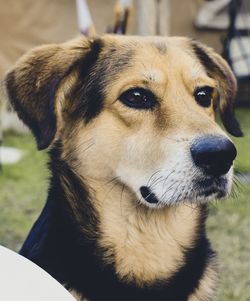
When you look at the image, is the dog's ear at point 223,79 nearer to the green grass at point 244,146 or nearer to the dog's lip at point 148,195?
the dog's lip at point 148,195

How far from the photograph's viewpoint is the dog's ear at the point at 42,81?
2555 millimetres

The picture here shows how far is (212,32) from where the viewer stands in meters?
8.23

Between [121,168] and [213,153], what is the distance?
0.42 metres

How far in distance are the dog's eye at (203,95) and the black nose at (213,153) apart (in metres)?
0.38

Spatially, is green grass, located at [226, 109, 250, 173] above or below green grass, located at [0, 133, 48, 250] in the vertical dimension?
below

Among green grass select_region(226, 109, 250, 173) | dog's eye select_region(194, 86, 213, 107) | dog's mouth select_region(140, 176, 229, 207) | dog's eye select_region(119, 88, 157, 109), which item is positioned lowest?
green grass select_region(226, 109, 250, 173)

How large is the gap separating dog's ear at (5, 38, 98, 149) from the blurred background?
5.1 inches

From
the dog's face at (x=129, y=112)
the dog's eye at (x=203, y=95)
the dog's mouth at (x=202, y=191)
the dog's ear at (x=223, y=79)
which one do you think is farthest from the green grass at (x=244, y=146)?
the dog's mouth at (x=202, y=191)

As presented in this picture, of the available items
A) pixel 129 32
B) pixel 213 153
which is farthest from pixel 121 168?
pixel 129 32

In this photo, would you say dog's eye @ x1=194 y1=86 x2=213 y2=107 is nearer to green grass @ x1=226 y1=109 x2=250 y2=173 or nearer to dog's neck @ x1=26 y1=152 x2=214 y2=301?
dog's neck @ x1=26 y1=152 x2=214 y2=301

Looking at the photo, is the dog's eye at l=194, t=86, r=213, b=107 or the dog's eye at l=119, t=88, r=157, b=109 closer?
the dog's eye at l=119, t=88, r=157, b=109

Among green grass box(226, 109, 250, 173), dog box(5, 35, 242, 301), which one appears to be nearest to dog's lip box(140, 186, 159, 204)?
dog box(5, 35, 242, 301)

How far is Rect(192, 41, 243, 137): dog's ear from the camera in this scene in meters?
2.96

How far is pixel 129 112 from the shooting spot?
257cm
